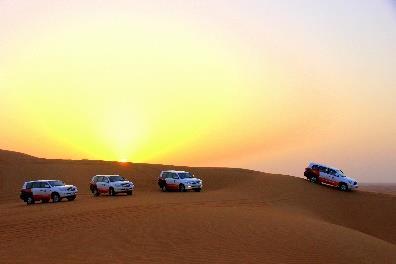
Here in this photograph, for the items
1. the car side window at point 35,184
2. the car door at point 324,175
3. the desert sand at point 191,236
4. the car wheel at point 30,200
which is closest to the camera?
the desert sand at point 191,236

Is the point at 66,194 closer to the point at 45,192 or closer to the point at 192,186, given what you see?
the point at 45,192

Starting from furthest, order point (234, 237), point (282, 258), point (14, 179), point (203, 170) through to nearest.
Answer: point (203, 170) → point (14, 179) → point (234, 237) → point (282, 258)

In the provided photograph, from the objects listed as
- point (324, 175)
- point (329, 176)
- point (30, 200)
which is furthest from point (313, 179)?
point (30, 200)

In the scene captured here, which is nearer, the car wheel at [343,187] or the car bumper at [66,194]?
the car bumper at [66,194]

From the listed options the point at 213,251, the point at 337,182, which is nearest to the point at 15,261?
the point at 213,251

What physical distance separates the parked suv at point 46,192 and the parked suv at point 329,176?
23.9 m

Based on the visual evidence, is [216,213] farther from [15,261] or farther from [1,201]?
[1,201]

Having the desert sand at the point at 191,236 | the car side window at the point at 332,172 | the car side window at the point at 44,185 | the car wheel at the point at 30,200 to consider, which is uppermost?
the car side window at the point at 332,172

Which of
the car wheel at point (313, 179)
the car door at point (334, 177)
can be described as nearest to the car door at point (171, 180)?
the car wheel at point (313, 179)

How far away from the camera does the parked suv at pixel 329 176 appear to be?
153 ft

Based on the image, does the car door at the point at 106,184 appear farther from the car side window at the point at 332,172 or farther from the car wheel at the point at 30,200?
the car side window at the point at 332,172

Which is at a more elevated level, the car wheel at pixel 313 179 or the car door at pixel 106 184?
the car wheel at pixel 313 179

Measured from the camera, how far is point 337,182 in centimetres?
4700

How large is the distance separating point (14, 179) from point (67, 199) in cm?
2093
